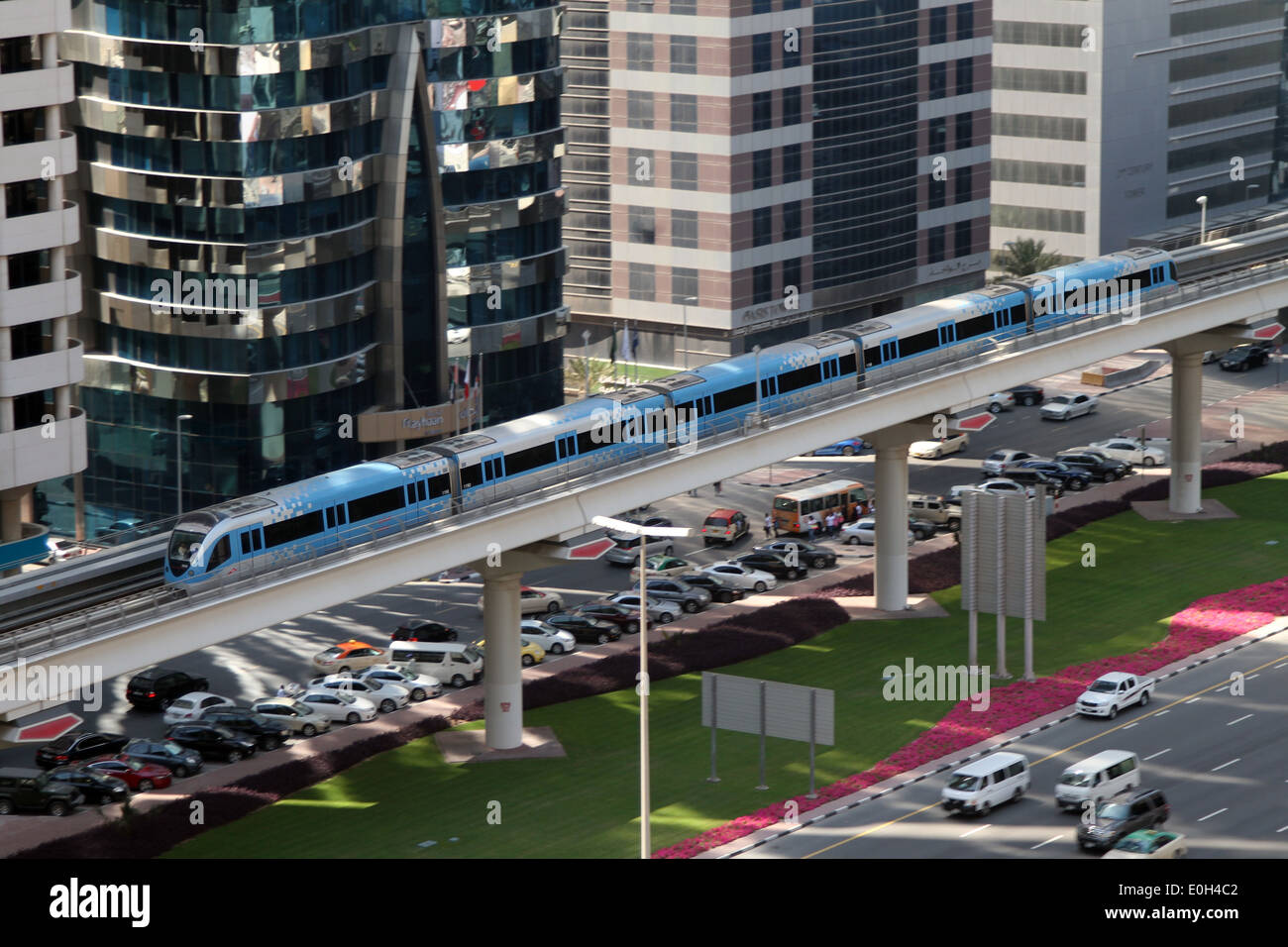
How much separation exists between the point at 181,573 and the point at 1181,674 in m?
38.8

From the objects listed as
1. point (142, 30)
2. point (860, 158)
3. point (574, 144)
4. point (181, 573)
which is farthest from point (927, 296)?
point (181, 573)

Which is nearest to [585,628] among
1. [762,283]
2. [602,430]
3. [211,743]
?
[602,430]

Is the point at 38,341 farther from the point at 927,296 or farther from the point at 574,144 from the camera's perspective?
the point at 927,296

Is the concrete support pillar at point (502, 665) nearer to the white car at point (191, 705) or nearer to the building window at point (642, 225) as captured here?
the white car at point (191, 705)

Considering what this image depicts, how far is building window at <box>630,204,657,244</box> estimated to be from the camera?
134 m

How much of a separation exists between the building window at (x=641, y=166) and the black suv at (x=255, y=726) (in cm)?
6314

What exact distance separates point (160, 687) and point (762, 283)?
60.2 m

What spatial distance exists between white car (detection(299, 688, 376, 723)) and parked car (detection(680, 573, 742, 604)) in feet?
63.7

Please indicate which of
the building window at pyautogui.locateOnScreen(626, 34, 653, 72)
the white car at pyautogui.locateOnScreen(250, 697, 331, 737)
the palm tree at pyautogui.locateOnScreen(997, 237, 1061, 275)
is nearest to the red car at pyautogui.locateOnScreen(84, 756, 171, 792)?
the white car at pyautogui.locateOnScreen(250, 697, 331, 737)

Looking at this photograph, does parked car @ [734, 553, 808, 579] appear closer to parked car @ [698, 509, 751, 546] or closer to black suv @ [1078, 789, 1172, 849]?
parked car @ [698, 509, 751, 546]

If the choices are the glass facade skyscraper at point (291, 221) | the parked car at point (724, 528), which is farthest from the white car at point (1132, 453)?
the glass facade skyscraper at point (291, 221)

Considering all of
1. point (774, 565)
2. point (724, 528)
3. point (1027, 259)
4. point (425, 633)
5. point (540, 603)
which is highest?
point (1027, 259)

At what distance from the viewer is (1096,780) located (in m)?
66.8

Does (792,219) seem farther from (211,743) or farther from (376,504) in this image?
(211,743)
